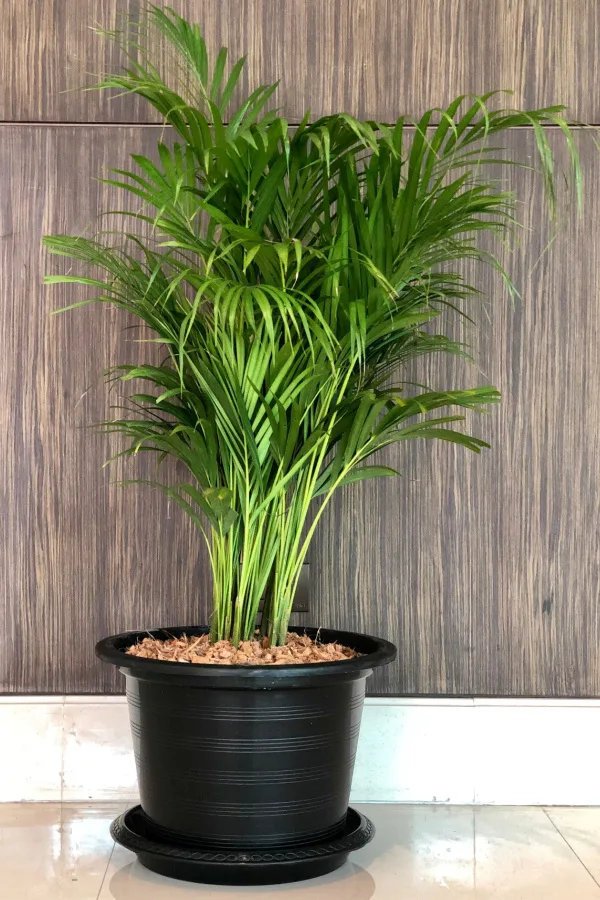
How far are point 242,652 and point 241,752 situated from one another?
0.52 ft

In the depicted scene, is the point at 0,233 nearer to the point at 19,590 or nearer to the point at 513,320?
the point at 19,590

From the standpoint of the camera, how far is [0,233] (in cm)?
179

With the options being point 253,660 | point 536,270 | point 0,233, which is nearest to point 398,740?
point 253,660

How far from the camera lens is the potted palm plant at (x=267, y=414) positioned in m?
1.29

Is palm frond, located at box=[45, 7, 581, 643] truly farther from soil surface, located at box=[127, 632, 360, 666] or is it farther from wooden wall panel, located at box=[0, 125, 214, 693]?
wooden wall panel, located at box=[0, 125, 214, 693]

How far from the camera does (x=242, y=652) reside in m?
1.38

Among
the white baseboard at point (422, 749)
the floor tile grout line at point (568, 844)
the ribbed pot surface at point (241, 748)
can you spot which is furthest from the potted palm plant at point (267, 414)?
the floor tile grout line at point (568, 844)

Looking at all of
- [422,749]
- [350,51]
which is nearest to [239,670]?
[422,749]

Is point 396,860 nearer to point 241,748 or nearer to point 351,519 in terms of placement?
point 241,748

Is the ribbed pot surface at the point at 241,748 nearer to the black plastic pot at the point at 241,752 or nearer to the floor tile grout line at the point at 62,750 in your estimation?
the black plastic pot at the point at 241,752

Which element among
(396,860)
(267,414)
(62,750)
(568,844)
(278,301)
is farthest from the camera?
(62,750)

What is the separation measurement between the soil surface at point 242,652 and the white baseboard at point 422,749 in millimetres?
319

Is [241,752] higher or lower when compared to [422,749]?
higher

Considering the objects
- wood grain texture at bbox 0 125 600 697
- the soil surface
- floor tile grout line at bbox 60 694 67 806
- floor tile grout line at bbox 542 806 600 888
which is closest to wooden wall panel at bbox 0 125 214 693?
wood grain texture at bbox 0 125 600 697
